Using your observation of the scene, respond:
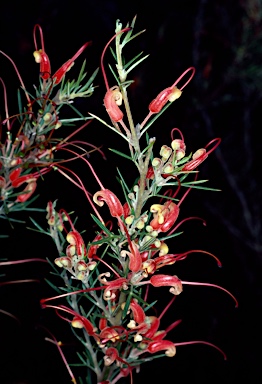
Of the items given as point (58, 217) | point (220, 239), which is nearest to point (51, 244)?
point (58, 217)

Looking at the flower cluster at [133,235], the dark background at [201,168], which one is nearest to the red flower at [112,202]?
the flower cluster at [133,235]

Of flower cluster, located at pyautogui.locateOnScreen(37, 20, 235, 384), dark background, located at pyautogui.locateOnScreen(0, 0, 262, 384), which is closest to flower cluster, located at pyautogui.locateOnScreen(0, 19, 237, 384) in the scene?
flower cluster, located at pyautogui.locateOnScreen(37, 20, 235, 384)

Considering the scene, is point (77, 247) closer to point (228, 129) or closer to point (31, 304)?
point (31, 304)

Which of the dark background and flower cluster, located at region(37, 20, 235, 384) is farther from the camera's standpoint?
the dark background

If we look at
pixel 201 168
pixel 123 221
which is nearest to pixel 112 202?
pixel 123 221

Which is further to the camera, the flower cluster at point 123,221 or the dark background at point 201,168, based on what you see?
the dark background at point 201,168

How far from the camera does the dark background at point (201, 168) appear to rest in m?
0.79

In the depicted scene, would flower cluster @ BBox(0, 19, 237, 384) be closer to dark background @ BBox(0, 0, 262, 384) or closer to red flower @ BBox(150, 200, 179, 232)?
red flower @ BBox(150, 200, 179, 232)

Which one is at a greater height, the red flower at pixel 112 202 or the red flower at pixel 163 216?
the red flower at pixel 112 202

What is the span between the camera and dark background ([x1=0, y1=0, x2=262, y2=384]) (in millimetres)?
786

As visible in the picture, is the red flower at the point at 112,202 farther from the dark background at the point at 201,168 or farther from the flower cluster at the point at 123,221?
the dark background at the point at 201,168

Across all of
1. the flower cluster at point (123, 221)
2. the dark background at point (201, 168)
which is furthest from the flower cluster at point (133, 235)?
the dark background at point (201, 168)

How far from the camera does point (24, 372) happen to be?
0.74 metres

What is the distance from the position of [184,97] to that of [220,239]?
0.42 metres
